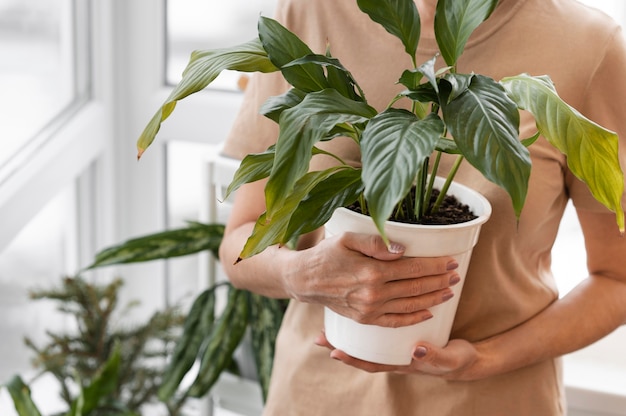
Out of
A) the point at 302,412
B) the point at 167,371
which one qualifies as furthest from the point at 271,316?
the point at 302,412

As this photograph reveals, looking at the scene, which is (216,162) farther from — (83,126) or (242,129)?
(83,126)

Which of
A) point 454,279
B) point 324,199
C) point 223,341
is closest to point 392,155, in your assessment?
point 324,199

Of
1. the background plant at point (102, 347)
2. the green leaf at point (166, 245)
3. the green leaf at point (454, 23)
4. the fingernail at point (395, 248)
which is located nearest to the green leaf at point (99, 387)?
the background plant at point (102, 347)

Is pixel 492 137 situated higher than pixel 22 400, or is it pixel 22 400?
pixel 492 137

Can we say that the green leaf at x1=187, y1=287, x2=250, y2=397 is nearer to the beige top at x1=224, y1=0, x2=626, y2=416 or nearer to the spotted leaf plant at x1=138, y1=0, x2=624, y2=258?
the beige top at x1=224, y1=0, x2=626, y2=416

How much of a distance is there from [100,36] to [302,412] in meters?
1.22

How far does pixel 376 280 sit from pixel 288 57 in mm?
242

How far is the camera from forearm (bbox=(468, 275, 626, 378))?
1.03m

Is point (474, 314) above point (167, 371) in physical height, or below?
above

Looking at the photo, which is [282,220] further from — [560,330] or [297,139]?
[560,330]

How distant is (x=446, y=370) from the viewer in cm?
98

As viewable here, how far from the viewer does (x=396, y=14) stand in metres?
0.82

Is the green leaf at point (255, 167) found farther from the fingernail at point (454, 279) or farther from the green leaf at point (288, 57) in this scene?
the fingernail at point (454, 279)

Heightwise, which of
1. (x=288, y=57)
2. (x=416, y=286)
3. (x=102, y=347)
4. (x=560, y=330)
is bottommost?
(x=102, y=347)
